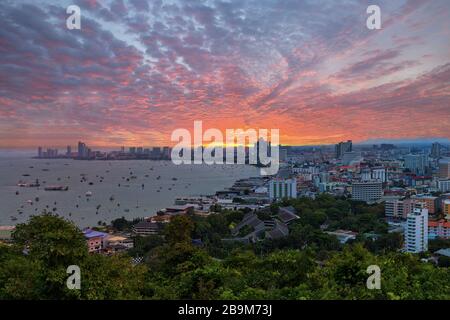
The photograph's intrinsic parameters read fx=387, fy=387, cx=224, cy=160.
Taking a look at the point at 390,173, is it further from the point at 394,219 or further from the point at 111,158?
the point at 111,158

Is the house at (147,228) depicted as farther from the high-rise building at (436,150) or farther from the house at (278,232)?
the high-rise building at (436,150)

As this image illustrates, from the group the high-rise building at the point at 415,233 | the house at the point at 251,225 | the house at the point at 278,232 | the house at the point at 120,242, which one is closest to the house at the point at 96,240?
the house at the point at 120,242

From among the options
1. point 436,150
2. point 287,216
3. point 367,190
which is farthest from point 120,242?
point 436,150

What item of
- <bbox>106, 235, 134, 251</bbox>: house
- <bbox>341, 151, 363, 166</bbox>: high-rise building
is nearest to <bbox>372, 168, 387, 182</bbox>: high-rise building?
<bbox>341, 151, 363, 166</bbox>: high-rise building

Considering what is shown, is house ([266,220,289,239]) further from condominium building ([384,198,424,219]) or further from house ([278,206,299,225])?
condominium building ([384,198,424,219])
